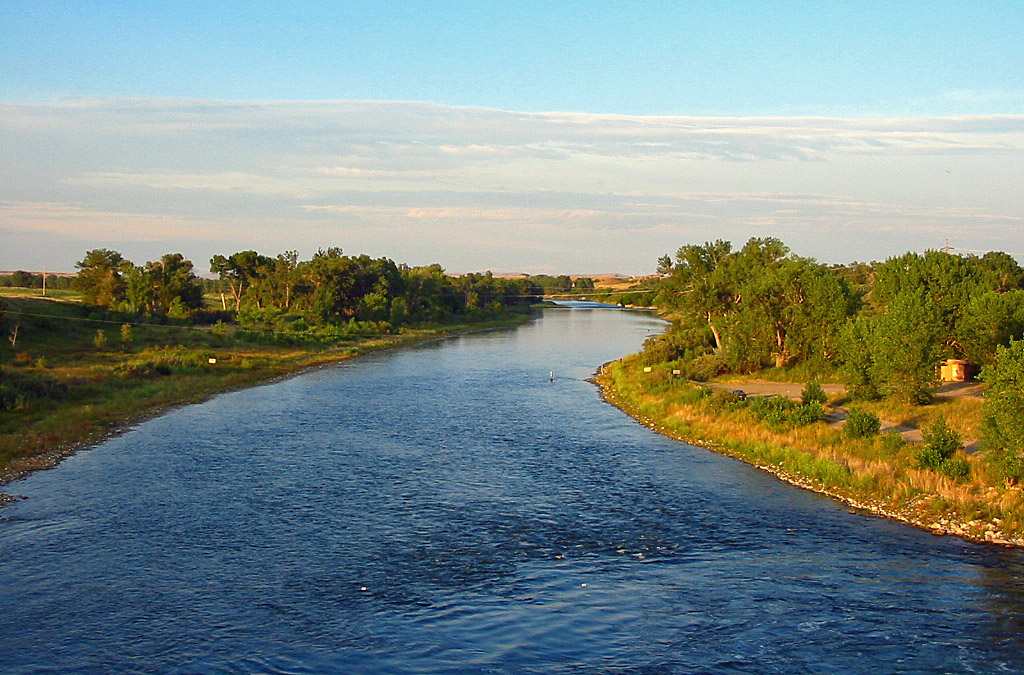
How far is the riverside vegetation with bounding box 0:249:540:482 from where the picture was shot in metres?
45.0

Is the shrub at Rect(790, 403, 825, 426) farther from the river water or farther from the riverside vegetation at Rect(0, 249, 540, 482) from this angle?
the riverside vegetation at Rect(0, 249, 540, 482)

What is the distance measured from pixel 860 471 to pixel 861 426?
3.70 metres

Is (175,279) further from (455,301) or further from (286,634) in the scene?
(286,634)

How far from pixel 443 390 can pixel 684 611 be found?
40.5 meters

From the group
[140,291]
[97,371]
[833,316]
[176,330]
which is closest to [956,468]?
[833,316]

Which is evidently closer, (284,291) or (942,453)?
(942,453)

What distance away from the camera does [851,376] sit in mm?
43938

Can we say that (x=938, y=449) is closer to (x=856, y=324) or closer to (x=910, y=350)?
(x=910, y=350)

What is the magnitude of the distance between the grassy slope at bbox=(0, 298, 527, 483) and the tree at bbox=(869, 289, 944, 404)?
36.9 m

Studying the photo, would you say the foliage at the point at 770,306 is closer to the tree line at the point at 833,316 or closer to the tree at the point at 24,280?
the tree line at the point at 833,316

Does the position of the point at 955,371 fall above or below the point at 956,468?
above

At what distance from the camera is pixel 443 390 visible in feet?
196

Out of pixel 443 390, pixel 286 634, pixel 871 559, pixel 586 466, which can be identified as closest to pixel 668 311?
pixel 443 390

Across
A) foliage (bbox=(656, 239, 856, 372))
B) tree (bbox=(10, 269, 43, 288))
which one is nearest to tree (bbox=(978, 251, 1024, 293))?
foliage (bbox=(656, 239, 856, 372))
